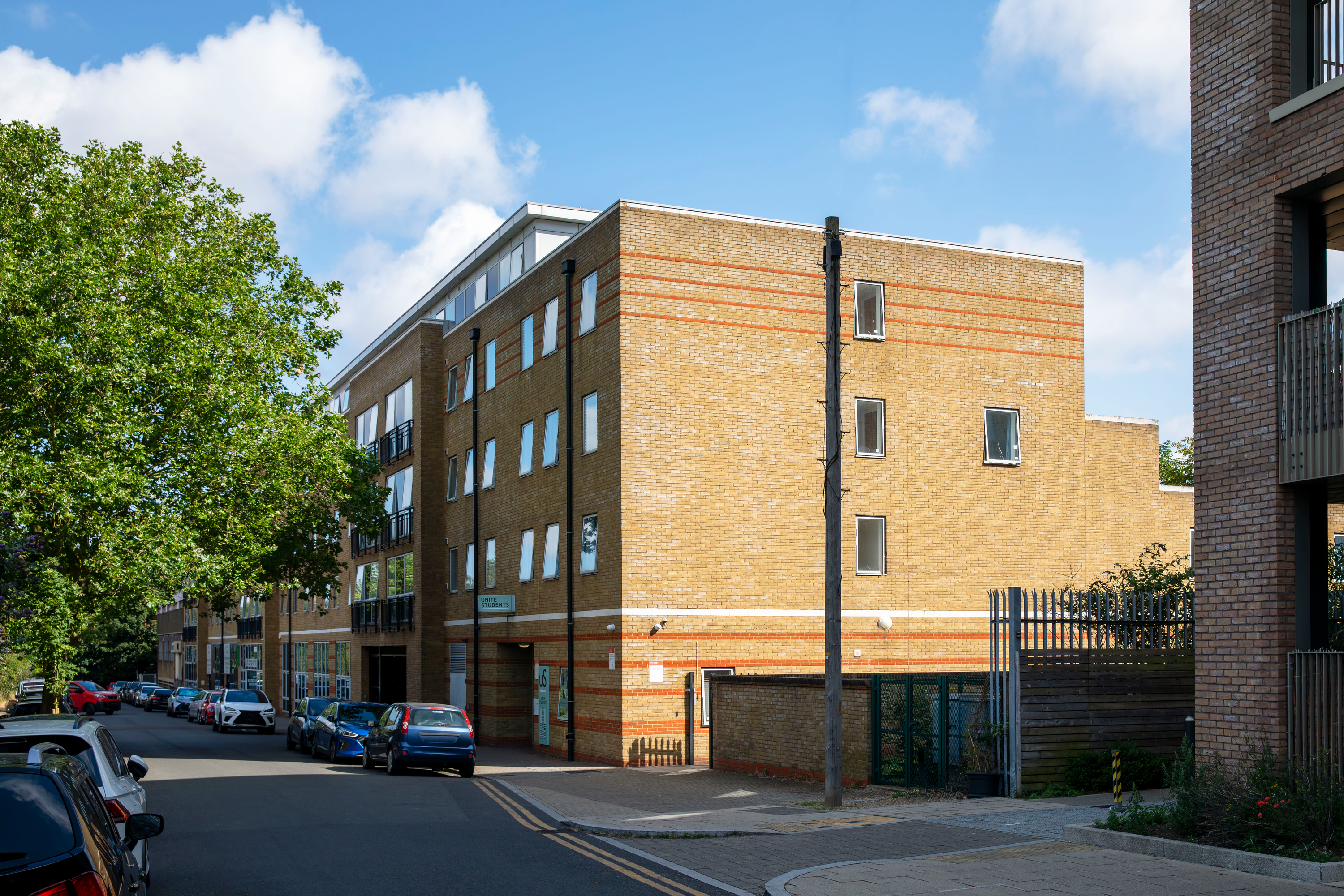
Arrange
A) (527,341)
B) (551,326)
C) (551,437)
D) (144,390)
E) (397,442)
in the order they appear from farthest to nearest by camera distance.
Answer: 1. (397,442)
2. (527,341)
3. (551,326)
4. (551,437)
5. (144,390)

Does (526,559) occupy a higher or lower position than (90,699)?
higher

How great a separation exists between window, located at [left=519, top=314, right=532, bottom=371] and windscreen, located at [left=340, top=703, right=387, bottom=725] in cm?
949

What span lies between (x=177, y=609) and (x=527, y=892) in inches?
3734

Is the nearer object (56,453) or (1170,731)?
(1170,731)

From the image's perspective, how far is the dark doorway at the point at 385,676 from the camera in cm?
4609

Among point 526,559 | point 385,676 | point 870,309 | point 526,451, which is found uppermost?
point 870,309

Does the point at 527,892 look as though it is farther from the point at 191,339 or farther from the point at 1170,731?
the point at 191,339

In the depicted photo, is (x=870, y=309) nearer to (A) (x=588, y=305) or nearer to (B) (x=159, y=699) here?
(A) (x=588, y=305)

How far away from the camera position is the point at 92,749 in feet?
32.6

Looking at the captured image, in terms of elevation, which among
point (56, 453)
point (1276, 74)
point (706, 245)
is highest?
point (706, 245)

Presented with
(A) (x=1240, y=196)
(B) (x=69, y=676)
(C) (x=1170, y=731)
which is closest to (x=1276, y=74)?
(A) (x=1240, y=196)

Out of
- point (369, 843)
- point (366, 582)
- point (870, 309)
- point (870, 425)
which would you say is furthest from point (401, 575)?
point (369, 843)

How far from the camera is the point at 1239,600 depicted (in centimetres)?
1267

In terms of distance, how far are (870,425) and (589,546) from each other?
7.12 metres
